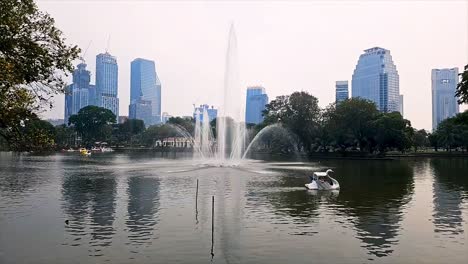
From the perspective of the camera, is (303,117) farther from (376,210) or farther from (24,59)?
(24,59)

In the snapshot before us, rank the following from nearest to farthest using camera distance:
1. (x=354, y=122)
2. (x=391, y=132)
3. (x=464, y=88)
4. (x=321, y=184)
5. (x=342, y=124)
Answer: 1. (x=321, y=184)
2. (x=464, y=88)
3. (x=391, y=132)
4. (x=354, y=122)
5. (x=342, y=124)

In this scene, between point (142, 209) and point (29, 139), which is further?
point (142, 209)

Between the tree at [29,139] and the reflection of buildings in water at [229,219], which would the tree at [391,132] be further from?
the tree at [29,139]

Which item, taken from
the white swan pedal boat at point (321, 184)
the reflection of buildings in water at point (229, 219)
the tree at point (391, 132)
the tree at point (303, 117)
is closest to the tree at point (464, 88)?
the white swan pedal boat at point (321, 184)

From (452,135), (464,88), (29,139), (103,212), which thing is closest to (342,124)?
(452,135)

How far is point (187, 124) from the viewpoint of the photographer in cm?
19025

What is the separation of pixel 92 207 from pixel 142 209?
3594 mm

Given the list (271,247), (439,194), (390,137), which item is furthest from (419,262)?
(390,137)

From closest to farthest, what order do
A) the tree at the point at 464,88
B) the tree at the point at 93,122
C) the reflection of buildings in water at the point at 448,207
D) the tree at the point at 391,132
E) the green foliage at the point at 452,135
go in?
the reflection of buildings in water at the point at 448,207 < the tree at the point at 464,88 < the tree at the point at 391,132 < the green foliage at the point at 452,135 < the tree at the point at 93,122

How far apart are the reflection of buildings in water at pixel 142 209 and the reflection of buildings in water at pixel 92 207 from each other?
1117 millimetres

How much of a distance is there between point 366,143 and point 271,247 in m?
A: 110

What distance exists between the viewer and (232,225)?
24156 millimetres

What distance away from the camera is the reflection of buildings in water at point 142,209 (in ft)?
70.6

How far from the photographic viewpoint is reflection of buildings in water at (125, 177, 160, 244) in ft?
70.6
